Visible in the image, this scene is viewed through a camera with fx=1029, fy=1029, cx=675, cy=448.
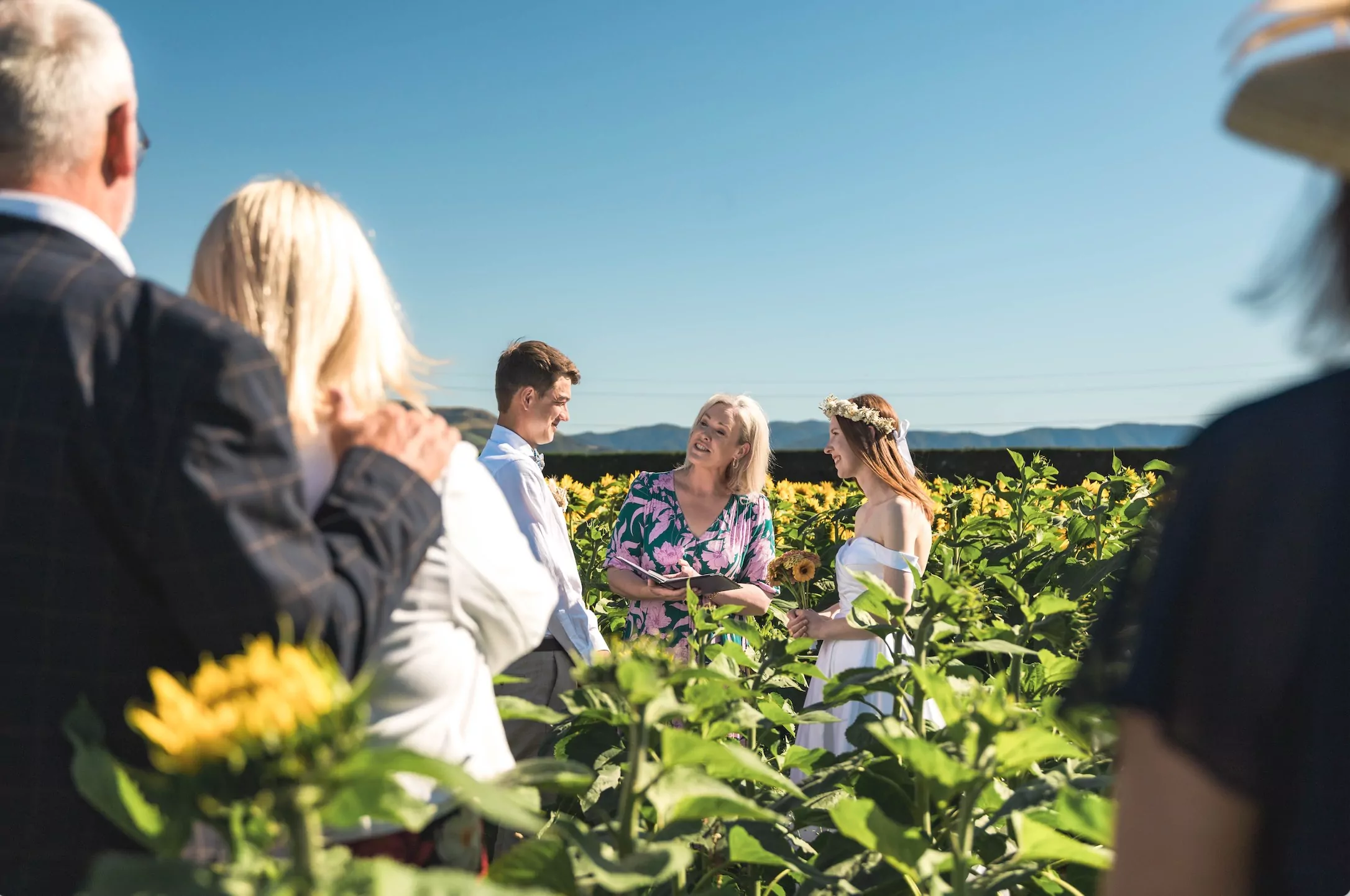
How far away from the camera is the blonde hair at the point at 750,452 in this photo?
4.25 metres

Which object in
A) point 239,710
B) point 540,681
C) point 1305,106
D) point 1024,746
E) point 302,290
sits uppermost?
point 1305,106

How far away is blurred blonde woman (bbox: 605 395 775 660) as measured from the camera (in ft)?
13.1

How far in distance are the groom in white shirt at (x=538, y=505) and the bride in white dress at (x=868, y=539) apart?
806mm

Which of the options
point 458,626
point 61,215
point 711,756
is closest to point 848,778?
point 711,756

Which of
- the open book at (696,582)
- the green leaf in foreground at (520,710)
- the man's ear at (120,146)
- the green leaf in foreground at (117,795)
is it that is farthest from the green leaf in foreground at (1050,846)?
the open book at (696,582)

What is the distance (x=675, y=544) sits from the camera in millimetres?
4074

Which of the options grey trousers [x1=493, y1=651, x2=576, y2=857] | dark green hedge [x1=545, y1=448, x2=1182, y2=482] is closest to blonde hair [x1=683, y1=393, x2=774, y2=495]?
grey trousers [x1=493, y1=651, x2=576, y2=857]

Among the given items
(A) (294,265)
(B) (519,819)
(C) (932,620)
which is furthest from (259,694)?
(C) (932,620)

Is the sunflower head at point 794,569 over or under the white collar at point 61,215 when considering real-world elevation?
under

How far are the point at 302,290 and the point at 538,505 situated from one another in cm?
221

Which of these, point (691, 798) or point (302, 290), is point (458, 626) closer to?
point (691, 798)

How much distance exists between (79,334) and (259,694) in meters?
0.58

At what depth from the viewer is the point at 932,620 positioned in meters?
1.95

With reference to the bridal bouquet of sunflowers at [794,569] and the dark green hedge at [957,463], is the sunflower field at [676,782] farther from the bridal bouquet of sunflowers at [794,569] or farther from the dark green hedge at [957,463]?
the dark green hedge at [957,463]
